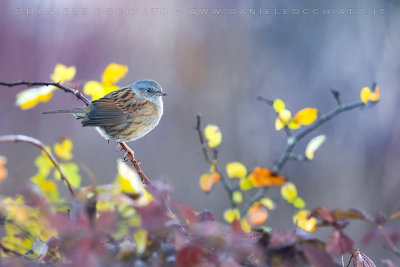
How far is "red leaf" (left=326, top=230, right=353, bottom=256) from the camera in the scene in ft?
1.38

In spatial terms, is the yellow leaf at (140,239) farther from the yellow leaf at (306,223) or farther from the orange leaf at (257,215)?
the orange leaf at (257,215)

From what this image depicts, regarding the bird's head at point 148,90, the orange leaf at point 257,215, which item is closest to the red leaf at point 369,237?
the orange leaf at point 257,215

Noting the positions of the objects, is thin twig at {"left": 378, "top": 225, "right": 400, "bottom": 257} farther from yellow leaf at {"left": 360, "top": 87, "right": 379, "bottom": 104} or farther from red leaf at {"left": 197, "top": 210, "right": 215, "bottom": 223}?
yellow leaf at {"left": 360, "top": 87, "right": 379, "bottom": 104}

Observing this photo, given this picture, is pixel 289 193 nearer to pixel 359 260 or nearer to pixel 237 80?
pixel 359 260

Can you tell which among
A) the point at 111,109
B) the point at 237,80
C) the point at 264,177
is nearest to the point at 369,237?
the point at 264,177

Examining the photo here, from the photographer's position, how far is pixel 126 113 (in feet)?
5.44

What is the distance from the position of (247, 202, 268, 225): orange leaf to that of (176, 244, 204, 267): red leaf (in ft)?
1.47

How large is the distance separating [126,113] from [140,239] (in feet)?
4.28

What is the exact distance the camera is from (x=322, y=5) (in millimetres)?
3180

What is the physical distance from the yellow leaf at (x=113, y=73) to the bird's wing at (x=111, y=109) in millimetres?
467

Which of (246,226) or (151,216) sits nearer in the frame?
(151,216)

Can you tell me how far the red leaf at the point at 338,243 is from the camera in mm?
422

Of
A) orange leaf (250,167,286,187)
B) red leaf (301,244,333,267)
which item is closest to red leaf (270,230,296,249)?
red leaf (301,244,333,267)

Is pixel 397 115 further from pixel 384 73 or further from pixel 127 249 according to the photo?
pixel 127 249
